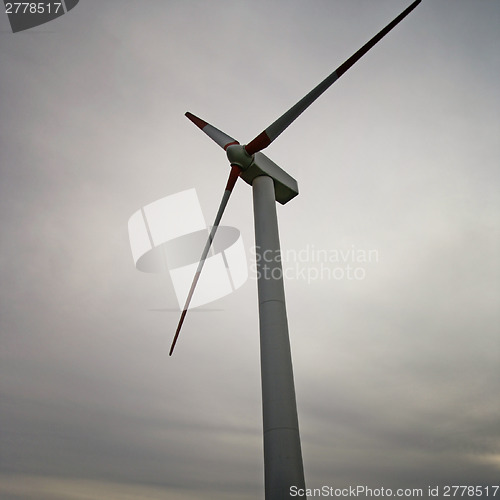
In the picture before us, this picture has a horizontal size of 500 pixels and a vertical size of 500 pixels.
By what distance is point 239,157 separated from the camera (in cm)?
1827

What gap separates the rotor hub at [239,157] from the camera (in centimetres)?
1827

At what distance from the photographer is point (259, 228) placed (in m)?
16.5

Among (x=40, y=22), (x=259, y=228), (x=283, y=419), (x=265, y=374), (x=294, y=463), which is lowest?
(x=294, y=463)

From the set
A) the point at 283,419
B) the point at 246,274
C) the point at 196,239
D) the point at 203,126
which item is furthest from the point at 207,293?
the point at 283,419

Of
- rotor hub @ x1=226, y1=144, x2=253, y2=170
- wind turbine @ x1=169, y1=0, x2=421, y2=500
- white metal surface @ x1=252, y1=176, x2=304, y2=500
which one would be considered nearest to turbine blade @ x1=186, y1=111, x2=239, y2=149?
wind turbine @ x1=169, y1=0, x2=421, y2=500

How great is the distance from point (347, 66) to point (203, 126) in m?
8.35

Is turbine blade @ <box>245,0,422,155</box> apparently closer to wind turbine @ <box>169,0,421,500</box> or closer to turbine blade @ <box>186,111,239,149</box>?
wind turbine @ <box>169,0,421,500</box>

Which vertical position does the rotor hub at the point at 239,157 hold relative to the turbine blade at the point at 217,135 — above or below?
below

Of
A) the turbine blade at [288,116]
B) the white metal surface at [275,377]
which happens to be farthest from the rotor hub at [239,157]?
the white metal surface at [275,377]

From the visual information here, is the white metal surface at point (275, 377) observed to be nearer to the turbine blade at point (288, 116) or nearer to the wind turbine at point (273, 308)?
the wind turbine at point (273, 308)

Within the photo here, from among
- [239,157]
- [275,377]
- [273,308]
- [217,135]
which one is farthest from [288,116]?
[275,377]

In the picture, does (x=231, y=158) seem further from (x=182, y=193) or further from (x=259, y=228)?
(x=182, y=193)

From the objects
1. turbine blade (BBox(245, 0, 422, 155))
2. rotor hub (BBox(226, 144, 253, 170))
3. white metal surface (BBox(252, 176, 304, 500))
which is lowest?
white metal surface (BBox(252, 176, 304, 500))

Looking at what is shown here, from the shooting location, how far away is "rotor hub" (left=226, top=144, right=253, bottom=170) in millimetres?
18266
